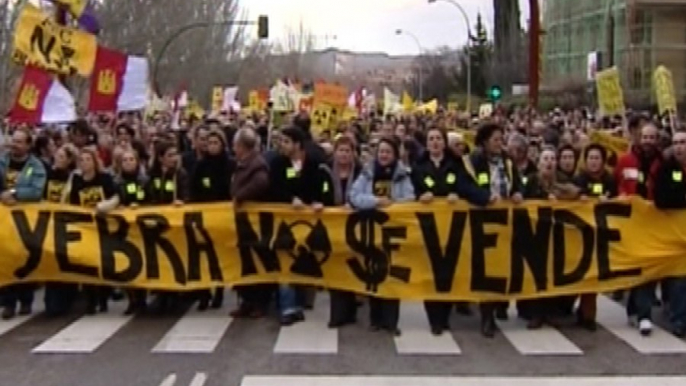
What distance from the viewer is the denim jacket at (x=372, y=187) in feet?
42.5

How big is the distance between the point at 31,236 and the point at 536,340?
4.77 metres

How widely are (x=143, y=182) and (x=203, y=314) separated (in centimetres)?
145

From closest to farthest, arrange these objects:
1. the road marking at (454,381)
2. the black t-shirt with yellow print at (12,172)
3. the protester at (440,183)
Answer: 1. the road marking at (454,381)
2. the protester at (440,183)
3. the black t-shirt with yellow print at (12,172)

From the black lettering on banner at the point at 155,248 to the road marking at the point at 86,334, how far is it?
1.74 feet

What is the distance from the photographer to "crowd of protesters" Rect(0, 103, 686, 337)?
12.8 meters

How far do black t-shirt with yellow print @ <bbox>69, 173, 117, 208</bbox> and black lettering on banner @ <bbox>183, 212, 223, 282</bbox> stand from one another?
0.82 m

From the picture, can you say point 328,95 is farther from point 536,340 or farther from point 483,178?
point 536,340

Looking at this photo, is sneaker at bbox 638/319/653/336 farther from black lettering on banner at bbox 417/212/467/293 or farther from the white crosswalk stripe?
black lettering on banner at bbox 417/212/467/293

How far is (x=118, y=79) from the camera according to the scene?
1978 cm

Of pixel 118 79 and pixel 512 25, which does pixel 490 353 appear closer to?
pixel 118 79

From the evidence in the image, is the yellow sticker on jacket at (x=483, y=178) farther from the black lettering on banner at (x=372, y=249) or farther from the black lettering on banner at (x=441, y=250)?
the black lettering on banner at (x=372, y=249)

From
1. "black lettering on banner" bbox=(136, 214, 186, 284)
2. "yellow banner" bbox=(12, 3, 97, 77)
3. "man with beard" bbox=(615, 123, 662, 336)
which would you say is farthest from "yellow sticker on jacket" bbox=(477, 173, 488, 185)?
"yellow banner" bbox=(12, 3, 97, 77)

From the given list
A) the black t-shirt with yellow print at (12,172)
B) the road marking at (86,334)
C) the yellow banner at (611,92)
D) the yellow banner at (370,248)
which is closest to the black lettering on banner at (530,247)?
the yellow banner at (370,248)

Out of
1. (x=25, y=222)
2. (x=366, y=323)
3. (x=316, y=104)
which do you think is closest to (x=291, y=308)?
(x=366, y=323)
